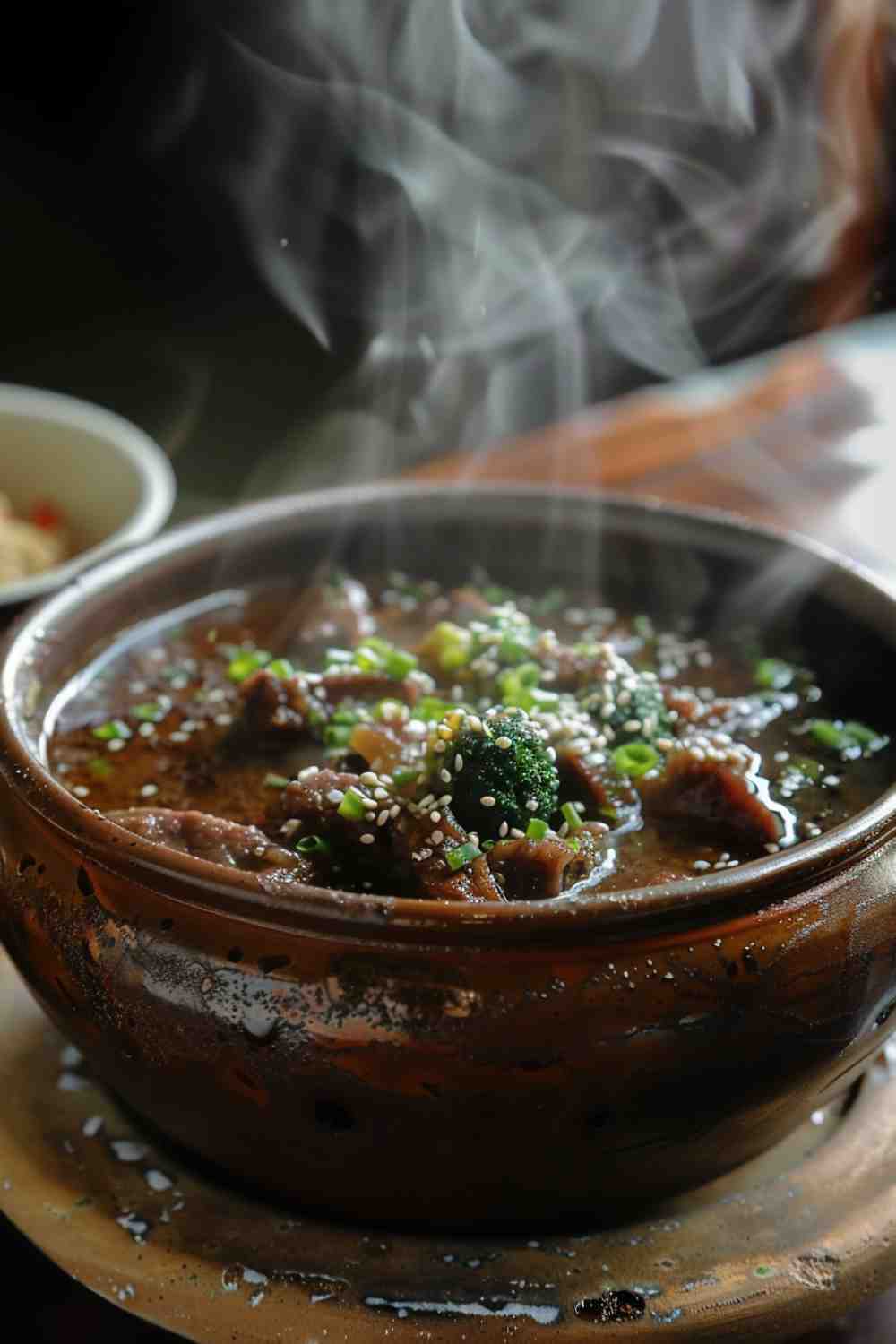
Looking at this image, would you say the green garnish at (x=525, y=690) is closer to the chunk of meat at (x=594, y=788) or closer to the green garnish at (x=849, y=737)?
the chunk of meat at (x=594, y=788)

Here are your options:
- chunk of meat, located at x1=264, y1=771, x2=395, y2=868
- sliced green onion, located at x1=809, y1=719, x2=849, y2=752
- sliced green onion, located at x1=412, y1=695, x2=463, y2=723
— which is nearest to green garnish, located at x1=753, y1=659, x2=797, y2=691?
sliced green onion, located at x1=809, y1=719, x2=849, y2=752

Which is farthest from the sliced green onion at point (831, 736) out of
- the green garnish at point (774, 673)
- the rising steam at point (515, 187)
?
the rising steam at point (515, 187)

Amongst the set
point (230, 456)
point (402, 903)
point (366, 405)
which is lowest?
point (230, 456)

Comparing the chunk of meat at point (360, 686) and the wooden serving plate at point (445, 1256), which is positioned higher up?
the chunk of meat at point (360, 686)

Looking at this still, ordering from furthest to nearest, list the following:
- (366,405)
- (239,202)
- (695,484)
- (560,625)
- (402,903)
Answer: (366,405)
(239,202)
(695,484)
(560,625)
(402,903)

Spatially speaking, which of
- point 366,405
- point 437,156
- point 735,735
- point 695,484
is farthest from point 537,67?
point 735,735

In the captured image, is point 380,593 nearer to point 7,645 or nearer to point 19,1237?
point 7,645

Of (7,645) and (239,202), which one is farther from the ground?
(7,645)

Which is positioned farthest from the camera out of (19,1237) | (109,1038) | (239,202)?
(239,202)
